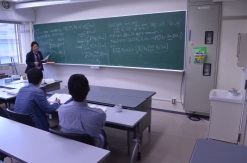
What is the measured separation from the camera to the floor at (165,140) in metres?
2.78

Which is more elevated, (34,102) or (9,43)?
(9,43)

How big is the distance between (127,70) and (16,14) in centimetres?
371

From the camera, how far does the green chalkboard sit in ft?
13.5

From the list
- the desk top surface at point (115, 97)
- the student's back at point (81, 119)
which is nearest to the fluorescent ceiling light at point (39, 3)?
the desk top surface at point (115, 97)

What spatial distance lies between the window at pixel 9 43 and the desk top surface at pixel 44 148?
502cm

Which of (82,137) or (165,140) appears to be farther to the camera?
(165,140)

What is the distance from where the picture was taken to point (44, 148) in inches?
62.2

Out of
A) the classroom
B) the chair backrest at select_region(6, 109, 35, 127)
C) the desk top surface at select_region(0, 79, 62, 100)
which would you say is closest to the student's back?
the classroom

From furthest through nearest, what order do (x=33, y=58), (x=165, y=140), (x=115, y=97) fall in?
(x=33, y=58) < (x=165, y=140) < (x=115, y=97)

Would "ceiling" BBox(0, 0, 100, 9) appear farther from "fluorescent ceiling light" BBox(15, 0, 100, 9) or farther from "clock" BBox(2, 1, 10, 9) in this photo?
"clock" BBox(2, 1, 10, 9)

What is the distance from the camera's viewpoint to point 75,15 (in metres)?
5.34

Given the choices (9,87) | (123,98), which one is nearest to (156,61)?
(123,98)

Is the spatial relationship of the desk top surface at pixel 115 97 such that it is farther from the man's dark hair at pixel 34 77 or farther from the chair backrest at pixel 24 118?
the chair backrest at pixel 24 118

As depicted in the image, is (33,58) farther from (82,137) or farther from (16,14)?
(82,137)
